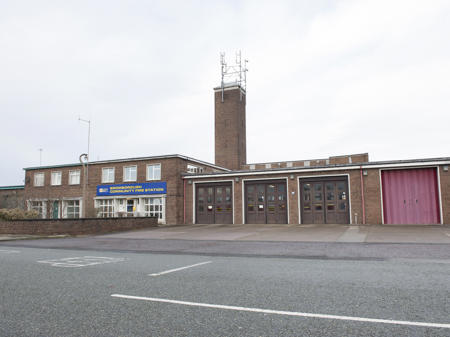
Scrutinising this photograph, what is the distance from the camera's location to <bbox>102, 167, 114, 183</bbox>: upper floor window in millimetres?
31948

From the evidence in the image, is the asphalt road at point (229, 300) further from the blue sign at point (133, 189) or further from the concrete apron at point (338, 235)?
the blue sign at point (133, 189)

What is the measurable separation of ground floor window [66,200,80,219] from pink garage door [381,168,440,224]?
26.1 metres

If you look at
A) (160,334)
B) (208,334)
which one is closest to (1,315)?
(160,334)

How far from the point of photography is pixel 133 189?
3056 cm

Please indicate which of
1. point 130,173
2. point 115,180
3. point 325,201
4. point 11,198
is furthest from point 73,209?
point 325,201

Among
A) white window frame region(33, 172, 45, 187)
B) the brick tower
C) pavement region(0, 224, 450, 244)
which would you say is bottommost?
pavement region(0, 224, 450, 244)

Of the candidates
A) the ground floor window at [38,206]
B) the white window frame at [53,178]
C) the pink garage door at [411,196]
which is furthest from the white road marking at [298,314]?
the ground floor window at [38,206]

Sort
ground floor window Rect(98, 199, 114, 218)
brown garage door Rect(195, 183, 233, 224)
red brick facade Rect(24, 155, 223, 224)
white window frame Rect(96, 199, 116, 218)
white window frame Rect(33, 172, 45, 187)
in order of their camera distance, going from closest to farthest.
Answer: brown garage door Rect(195, 183, 233, 224) → red brick facade Rect(24, 155, 223, 224) → white window frame Rect(96, 199, 116, 218) → ground floor window Rect(98, 199, 114, 218) → white window frame Rect(33, 172, 45, 187)

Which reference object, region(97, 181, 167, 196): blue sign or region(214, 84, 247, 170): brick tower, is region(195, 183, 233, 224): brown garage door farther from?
region(214, 84, 247, 170): brick tower

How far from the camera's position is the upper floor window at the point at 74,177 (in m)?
33.5

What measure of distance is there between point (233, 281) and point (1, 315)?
3.31 metres

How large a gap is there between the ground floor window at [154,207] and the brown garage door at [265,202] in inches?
295

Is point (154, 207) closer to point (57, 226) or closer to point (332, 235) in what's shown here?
point (57, 226)

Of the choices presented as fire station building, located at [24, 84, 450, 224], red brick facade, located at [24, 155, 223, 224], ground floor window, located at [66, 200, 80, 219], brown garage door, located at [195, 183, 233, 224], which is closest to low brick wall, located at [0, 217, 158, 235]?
red brick facade, located at [24, 155, 223, 224]
